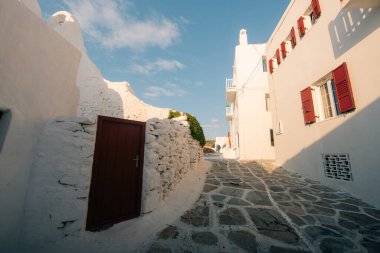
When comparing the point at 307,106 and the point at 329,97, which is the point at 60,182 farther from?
the point at 329,97

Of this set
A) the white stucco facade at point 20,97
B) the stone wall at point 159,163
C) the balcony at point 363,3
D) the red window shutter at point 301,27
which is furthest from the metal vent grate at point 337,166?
the white stucco facade at point 20,97

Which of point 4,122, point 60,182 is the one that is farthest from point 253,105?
point 4,122

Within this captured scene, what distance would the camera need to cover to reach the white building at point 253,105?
496 inches

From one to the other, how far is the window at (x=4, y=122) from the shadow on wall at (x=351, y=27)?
26.0 ft

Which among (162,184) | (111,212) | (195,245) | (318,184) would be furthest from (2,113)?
(318,184)

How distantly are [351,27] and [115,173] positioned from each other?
24.4 ft

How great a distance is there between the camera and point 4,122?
2.66m

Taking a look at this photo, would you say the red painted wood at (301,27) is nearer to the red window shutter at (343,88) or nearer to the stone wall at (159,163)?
the red window shutter at (343,88)

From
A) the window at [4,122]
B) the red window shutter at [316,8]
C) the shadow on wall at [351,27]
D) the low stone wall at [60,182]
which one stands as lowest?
the low stone wall at [60,182]

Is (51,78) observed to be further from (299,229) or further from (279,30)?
(279,30)

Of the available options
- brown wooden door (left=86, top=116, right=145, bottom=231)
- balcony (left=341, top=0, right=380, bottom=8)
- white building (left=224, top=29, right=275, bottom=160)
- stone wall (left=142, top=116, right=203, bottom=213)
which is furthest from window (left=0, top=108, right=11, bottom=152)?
white building (left=224, top=29, right=275, bottom=160)

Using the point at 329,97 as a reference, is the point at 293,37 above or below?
above

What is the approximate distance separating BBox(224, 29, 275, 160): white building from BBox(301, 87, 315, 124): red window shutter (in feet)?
19.3

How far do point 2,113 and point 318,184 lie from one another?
8.67m
